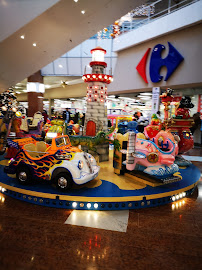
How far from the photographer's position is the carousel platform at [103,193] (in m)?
2.86

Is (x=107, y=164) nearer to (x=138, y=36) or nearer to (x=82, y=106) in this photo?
(x=138, y=36)

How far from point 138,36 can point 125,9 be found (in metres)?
3.98

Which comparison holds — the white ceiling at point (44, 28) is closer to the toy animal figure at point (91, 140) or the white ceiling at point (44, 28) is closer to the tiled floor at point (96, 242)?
the toy animal figure at point (91, 140)

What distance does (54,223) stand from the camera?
2.47m

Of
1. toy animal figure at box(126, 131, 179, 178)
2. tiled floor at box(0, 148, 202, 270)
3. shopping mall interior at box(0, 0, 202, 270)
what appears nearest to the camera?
tiled floor at box(0, 148, 202, 270)

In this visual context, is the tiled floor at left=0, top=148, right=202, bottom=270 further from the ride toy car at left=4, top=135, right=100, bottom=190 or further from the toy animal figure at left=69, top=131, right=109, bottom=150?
the toy animal figure at left=69, top=131, right=109, bottom=150

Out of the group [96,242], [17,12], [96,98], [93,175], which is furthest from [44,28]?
[96,242]

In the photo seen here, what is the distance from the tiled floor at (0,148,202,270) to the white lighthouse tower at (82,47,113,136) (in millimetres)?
3074

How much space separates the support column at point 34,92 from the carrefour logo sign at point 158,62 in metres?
6.52

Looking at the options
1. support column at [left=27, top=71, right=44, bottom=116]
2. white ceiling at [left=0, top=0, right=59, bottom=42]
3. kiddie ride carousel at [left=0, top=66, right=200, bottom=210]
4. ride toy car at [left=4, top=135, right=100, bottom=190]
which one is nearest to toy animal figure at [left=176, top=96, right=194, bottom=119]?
kiddie ride carousel at [left=0, top=66, right=200, bottom=210]

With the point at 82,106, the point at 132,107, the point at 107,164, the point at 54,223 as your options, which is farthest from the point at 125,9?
the point at 82,106

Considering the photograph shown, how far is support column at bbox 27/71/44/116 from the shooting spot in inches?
492

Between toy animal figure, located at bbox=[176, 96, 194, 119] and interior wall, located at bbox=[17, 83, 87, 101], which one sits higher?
interior wall, located at bbox=[17, 83, 87, 101]

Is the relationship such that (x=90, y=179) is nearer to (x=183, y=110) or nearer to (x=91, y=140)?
(x=91, y=140)
